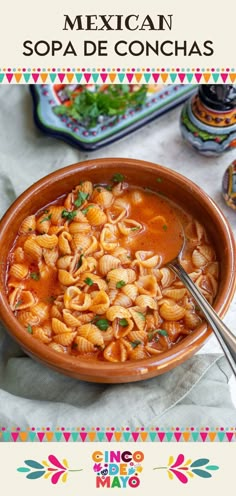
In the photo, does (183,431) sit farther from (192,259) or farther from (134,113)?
(134,113)

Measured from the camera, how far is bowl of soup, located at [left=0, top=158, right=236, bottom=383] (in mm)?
2084

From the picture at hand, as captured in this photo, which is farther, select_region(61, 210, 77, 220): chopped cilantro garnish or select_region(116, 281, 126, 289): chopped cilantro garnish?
select_region(61, 210, 77, 220): chopped cilantro garnish

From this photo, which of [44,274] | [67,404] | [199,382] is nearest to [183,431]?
[199,382]

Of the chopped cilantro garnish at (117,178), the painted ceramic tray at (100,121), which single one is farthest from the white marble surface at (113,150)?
the chopped cilantro garnish at (117,178)

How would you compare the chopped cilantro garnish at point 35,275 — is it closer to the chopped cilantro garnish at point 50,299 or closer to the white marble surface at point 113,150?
the chopped cilantro garnish at point 50,299

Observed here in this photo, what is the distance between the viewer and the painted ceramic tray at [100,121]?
274 cm

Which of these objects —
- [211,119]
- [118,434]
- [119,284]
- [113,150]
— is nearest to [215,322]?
[119,284]

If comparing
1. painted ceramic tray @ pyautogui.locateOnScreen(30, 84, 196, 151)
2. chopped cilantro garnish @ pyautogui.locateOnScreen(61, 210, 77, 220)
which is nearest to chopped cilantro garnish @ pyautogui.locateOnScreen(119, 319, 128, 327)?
chopped cilantro garnish @ pyautogui.locateOnScreen(61, 210, 77, 220)

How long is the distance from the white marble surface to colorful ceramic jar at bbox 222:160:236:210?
0.08 meters

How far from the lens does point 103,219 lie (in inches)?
93.0

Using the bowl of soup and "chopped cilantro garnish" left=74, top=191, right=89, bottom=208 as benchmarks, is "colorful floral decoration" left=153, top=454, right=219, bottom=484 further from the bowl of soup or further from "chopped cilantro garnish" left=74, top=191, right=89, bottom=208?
"chopped cilantro garnish" left=74, top=191, right=89, bottom=208

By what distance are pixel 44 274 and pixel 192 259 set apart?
509 millimetres

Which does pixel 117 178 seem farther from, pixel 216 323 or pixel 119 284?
pixel 216 323

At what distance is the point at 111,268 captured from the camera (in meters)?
2.24
